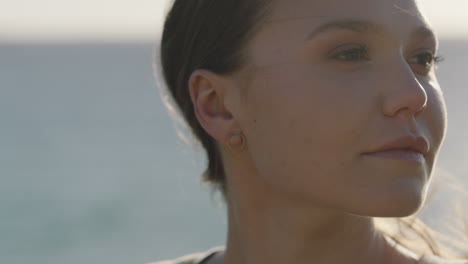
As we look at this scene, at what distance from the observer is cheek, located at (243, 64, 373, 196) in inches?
108

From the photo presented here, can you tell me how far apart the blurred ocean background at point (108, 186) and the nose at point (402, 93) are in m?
0.73

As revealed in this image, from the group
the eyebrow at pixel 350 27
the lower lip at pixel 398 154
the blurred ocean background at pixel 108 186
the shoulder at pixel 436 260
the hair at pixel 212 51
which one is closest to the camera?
the lower lip at pixel 398 154

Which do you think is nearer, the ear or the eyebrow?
the eyebrow

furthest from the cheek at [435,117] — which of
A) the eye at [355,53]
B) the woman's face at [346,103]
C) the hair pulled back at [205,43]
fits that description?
the hair pulled back at [205,43]

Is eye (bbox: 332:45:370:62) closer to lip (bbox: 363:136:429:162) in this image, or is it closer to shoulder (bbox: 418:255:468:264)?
lip (bbox: 363:136:429:162)

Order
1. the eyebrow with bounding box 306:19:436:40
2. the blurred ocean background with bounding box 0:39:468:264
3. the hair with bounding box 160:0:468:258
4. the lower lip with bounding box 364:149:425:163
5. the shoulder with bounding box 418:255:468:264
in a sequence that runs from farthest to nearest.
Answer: the blurred ocean background with bounding box 0:39:468:264 → the hair with bounding box 160:0:468:258 → the shoulder with bounding box 418:255:468:264 → the eyebrow with bounding box 306:19:436:40 → the lower lip with bounding box 364:149:425:163

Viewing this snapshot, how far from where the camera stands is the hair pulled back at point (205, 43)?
3.07 meters

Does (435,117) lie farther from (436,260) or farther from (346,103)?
(436,260)

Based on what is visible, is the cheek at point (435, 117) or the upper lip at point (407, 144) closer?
the upper lip at point (407, 144)

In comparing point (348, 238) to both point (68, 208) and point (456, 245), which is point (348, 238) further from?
point (68, 208)

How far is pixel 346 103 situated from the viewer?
108 inches

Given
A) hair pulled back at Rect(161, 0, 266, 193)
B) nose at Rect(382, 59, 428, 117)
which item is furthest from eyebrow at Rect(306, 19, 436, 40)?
hair pulled back at Rect(161, 0, 266, 193)

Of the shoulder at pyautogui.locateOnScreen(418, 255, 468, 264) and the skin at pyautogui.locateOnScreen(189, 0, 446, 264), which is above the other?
the skin at pyautogui.locateOnScreen(189, 0, 446, 264)

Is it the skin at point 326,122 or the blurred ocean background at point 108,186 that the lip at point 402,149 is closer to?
the skin at point 326,122
